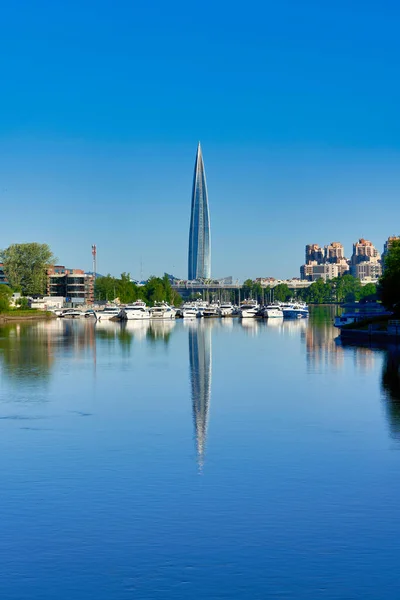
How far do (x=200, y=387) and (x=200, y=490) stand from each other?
18.6 m

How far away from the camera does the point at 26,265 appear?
15838cm

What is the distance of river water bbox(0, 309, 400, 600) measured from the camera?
1330cm

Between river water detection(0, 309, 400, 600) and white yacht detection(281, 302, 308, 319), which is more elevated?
white yacht detection(281, 302, 308, 319)

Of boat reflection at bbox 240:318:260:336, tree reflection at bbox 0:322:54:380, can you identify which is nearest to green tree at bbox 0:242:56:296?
boat reflection at bbox 240:318:260:336

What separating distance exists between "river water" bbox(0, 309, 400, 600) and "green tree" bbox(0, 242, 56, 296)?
4750 inches

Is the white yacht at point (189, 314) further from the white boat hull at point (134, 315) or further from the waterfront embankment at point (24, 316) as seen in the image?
the waterfront embankment at point (24, 316)

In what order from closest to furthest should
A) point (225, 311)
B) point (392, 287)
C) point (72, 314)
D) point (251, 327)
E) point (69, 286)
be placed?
point (392, 287), point (251, 327), point (225, 311), point (72, 314), point (69, 286)

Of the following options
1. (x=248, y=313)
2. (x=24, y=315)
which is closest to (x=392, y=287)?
(x=248, y=313)

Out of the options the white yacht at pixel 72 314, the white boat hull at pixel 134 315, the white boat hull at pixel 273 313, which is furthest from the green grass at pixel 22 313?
the white boat hull at pixel 273 313

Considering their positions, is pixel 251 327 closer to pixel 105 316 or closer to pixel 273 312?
pixel 105 316

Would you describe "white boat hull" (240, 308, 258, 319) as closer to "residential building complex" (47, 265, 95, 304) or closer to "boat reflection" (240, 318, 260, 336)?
"boat reflection" (240, 318, 260, 336)

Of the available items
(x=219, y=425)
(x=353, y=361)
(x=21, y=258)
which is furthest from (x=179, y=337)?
(x=21, y=258)

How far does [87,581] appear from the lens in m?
13.1

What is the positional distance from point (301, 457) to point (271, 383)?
16.6 meters
